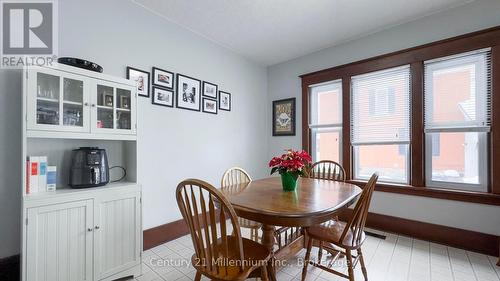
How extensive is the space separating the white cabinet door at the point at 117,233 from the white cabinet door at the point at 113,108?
57cm

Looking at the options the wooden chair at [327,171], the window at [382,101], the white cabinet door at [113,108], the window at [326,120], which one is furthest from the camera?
the window at [326,120]

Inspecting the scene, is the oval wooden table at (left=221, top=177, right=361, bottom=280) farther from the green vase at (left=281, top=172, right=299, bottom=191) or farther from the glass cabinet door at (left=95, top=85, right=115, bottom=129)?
the glass cabinet door at (left=95, top=85, right=115, bottom=129)

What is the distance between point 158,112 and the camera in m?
2.48

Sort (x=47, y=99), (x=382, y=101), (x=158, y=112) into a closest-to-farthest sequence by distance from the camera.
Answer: (x=47, y=99), (x=158, y=112), (x=382, y=101)

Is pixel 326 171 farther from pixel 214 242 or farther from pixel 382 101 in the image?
pixel 214 242

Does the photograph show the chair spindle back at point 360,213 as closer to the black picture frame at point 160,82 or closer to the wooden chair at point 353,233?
the wooden chair at point 353,233

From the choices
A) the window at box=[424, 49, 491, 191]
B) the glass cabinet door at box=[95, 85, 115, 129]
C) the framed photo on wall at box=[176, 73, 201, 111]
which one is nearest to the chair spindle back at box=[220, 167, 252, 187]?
the framed photo on wall at box=[176, 73, 201, 111]

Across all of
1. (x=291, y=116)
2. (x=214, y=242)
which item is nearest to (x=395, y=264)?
(x=214, y=242)

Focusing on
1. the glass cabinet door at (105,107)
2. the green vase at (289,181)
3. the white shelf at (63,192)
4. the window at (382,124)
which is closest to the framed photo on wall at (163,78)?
the glass cabinet door at (105,107)

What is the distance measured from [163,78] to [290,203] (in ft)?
6.77

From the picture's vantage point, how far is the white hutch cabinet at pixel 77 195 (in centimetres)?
141

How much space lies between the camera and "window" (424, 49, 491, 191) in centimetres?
222

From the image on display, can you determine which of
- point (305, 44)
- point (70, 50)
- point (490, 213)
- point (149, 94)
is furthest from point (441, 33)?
point (70, 50)

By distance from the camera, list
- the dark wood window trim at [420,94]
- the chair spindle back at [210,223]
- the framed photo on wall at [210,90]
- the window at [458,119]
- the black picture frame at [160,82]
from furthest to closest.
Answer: the framed photo on wall at [210,90]
the black picture frame at [160,82]
the window at [458,119]
the dark wood window trim at [420,94]
the chair spindle back at [210,223]
